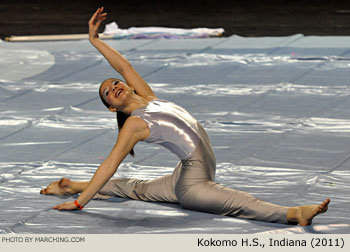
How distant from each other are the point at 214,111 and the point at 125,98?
159 centimetres

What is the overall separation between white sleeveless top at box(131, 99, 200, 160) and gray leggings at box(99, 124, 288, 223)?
39 mm

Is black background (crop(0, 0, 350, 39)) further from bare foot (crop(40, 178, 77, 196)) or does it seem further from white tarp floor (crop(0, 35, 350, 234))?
bare foot (crop(40, 178, 77, 196))

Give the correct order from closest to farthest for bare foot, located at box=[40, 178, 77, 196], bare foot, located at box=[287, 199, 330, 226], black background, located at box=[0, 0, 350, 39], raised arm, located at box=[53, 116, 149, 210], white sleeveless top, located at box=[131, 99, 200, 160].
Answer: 1. bare foot, located at box=[287, 199, 330, 226]
2. raised arm, located at box=[53, 116, 149, 210]
3. white sleeveless top, located at box=[131, 99, 200, 160]
4. bare foot, located at box=[40, 178, 77, 196]
5. black background, located at box=[0, 0, 350, 39]

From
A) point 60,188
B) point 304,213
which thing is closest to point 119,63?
point 60,188

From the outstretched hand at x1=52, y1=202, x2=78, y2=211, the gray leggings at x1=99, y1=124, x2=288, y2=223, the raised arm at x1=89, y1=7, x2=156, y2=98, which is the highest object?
the raised arm at x1=89, y1=7, x2=156, y2=98

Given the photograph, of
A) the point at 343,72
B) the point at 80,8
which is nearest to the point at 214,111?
the point at 343,72

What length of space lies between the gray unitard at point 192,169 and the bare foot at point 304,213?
10cm

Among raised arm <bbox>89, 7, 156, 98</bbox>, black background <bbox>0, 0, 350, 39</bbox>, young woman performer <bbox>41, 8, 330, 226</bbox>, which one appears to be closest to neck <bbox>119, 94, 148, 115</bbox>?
young woman performer <bbox>41, 8, 330, 226</bbox>

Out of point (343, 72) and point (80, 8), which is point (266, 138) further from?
point (80, 8)

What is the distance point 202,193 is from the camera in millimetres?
3182

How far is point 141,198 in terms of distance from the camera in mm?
3404

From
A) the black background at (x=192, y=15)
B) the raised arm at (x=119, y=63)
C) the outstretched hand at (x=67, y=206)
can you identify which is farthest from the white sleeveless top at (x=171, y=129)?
the black background at (x=192, y=15)

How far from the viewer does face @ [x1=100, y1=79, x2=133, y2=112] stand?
3221 millimetres
